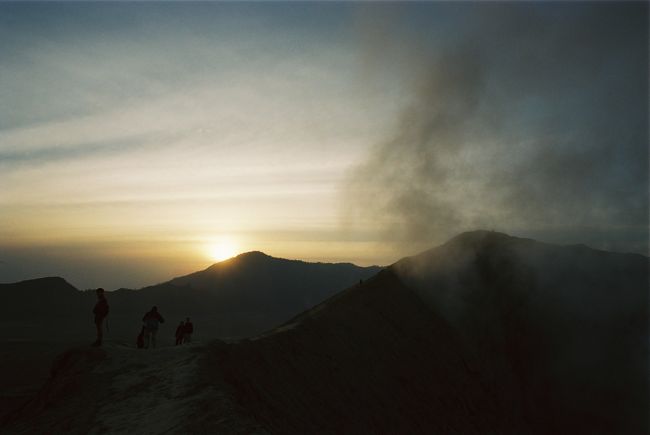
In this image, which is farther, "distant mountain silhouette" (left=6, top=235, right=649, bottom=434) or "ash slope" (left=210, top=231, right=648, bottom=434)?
"ash slope" (left=210, top=231, right=648, bottom=434)

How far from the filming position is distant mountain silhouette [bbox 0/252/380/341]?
48.3m

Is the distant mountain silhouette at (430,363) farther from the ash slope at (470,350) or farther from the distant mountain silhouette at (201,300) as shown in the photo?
the distant mountain silhouette at (201,300)

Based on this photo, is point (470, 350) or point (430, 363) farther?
point (470, 350)

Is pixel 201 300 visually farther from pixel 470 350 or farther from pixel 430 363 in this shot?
pixel 430 363

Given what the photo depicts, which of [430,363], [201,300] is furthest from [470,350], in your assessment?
[201,300]

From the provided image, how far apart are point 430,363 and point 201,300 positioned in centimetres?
6168

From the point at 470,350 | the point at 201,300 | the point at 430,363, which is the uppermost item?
the point at 201,300

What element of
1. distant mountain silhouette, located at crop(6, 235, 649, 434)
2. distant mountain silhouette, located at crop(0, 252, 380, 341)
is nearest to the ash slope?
distant mountain silhouette, located at crop(6, 235, 649, 434)

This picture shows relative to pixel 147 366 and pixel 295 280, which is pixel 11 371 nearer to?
pixel 147 366

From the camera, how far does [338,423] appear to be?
12.2 metres

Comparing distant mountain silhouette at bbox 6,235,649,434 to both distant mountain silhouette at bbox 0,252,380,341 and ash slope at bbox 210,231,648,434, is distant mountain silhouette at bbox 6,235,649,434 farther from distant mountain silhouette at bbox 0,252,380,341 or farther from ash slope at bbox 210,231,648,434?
distant mountain silhouette at bbox 0,252,380,341

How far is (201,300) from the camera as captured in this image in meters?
73.7

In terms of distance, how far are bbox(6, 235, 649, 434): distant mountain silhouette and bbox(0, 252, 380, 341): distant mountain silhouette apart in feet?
94.1

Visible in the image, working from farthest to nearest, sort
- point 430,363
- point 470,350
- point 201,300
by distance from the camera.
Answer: point 201,300 → point 470,350 → point 430,363
